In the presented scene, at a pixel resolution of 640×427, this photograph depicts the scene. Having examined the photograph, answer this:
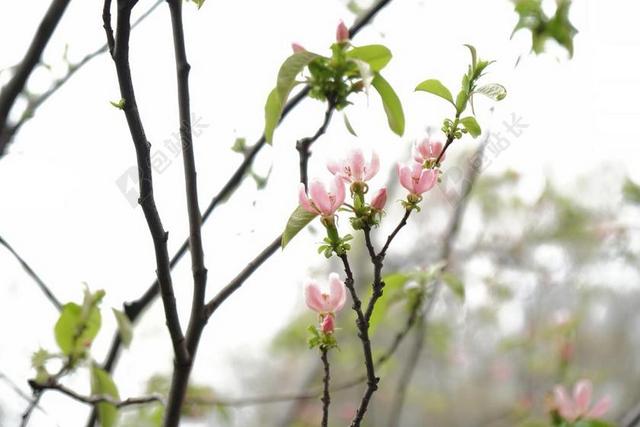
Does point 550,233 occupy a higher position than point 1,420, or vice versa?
point 550,233

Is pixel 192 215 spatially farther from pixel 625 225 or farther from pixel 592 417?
pixel 625 225

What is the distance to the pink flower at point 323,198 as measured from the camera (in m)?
0.47

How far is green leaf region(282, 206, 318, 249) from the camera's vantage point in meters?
0.49

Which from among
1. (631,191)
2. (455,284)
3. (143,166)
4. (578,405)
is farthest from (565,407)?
(143,166)

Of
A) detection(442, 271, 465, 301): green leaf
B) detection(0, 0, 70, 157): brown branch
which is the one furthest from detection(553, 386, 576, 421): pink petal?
detection(0, 0, 70, 157): brown branch

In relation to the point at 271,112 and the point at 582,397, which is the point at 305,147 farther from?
the point at 582,397

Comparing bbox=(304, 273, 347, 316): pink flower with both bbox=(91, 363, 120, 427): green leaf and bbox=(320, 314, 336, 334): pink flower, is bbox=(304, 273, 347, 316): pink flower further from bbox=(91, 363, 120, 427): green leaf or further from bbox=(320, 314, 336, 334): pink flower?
bbox=(91, 363, 120, 427): green leaf

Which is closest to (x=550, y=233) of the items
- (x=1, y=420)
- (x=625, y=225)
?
(x=625, y=225)

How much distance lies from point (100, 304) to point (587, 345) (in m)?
4.94

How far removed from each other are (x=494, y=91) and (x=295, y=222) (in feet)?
0.62

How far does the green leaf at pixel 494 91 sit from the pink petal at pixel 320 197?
0.15 meters

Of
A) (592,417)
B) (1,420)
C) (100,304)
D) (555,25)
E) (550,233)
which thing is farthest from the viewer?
(550,233)

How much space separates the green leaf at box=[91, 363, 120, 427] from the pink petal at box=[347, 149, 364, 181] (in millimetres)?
379

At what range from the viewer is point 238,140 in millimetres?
739
